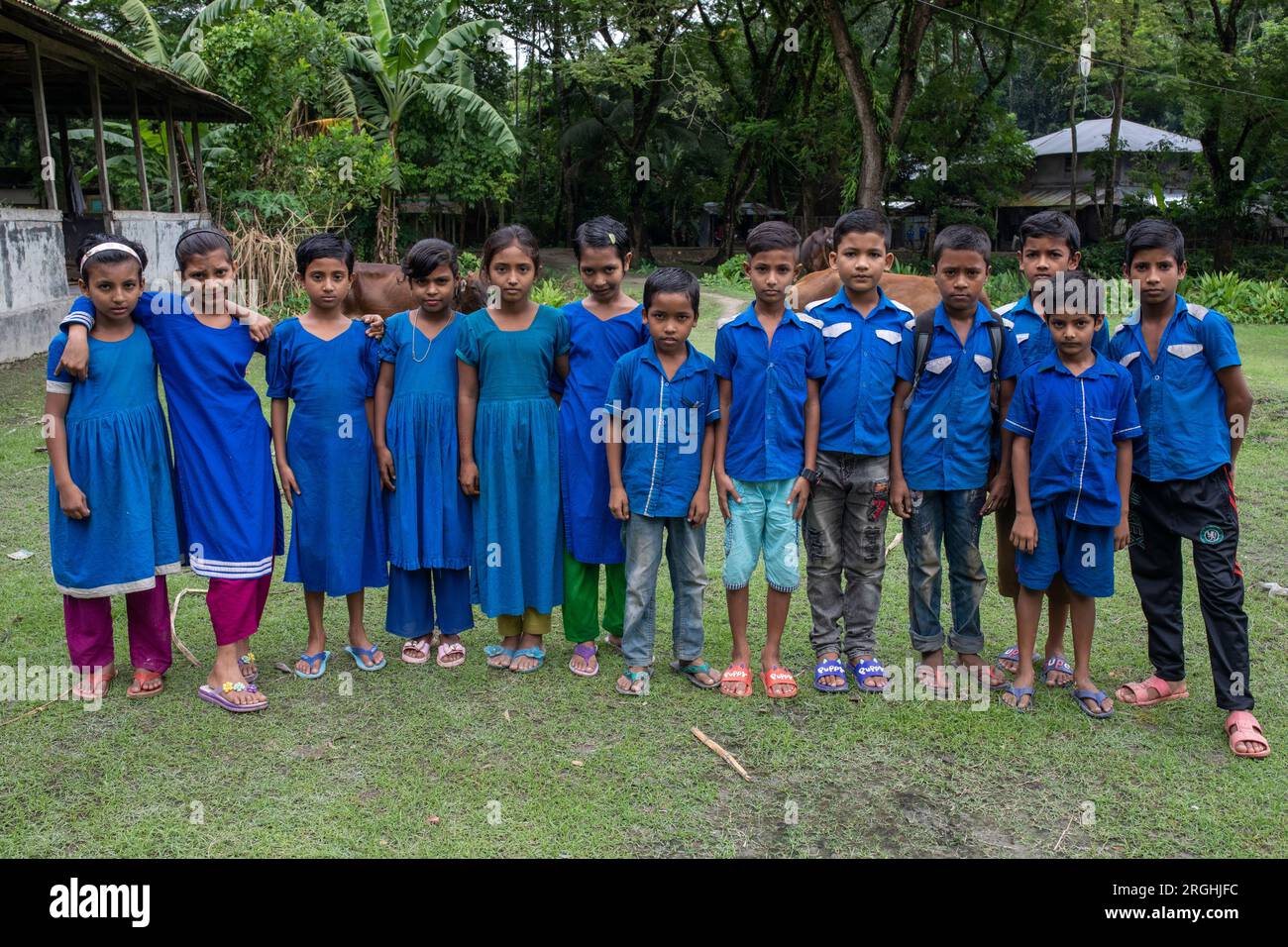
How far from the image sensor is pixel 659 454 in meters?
Result: 3.82

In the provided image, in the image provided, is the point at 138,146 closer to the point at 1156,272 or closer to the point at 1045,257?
the point at 1045,257

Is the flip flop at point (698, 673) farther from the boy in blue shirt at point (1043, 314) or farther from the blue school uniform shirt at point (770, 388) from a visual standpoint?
the boy in blue shirt at point (1043, 314)

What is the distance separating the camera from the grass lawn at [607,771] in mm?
2920

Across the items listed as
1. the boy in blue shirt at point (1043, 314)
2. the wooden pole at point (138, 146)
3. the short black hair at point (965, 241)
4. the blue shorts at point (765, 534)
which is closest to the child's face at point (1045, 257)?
the boy in blue shirt at point (1043, 314)

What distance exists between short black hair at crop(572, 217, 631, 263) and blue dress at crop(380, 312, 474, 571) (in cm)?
56

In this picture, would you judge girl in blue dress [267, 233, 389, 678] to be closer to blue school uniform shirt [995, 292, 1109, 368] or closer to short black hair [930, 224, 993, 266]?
short black hair [930, 224, 993, 266]

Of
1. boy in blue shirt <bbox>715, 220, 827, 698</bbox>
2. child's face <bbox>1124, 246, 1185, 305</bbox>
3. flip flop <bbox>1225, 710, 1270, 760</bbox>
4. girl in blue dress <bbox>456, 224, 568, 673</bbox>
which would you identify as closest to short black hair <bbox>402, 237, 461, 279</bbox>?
girl in blue dress <bbox>456, 224, 568, 673</bbox>

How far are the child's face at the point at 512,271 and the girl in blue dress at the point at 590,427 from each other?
0.20 metres

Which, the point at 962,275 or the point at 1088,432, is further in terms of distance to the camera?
the point at 962,275

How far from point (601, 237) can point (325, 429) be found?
1.26 m

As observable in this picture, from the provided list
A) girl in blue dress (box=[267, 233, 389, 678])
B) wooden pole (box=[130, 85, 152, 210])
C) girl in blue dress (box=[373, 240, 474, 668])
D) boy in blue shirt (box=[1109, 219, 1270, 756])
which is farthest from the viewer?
wooden pole (box=[130, 85, 152, 210])

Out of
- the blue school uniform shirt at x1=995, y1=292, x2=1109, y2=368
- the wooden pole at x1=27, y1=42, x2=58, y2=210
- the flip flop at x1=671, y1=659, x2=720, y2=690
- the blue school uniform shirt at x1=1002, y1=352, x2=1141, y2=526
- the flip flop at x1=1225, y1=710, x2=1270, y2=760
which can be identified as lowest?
the flip flop at x1=1225, y1=710, x2=1270, y2=760

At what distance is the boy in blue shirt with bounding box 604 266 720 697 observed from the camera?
3807 millimetres

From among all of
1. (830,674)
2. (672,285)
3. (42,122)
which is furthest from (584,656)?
(42,122)
